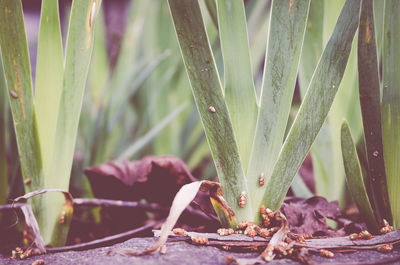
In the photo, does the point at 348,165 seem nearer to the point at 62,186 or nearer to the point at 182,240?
the point at 182,240

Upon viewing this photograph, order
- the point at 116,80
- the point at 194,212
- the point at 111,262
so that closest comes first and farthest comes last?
the point at 111,262 < the point at 194,212 < the point at 116,80

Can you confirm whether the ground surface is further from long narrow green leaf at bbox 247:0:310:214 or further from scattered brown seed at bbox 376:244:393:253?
long narrow green leaf at bbox 247:0:310:214

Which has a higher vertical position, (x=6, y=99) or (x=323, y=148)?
(x=6, y=99)

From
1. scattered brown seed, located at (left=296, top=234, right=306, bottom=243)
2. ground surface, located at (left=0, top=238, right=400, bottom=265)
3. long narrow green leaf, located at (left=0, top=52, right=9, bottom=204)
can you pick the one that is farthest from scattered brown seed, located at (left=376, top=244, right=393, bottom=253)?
long narrow green leaf, located at (left=0, top=52, right=9, bottom=204)

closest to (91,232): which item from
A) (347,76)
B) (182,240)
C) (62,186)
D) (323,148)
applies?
(62,186)

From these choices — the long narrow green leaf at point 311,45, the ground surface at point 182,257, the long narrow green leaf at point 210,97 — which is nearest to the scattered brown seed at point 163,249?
the ground surface at point 182,257

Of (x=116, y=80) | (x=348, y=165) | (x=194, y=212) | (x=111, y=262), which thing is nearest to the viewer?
(x=111, y=262)

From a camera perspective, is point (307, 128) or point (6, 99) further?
point (6, 99)

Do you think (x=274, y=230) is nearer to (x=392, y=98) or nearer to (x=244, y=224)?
(x=244, y=224)
